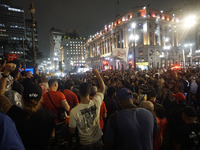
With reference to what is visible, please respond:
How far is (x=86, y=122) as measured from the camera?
295cm

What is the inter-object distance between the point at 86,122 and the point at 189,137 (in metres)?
1.86

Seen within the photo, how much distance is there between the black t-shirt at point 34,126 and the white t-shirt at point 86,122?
1.70 feet

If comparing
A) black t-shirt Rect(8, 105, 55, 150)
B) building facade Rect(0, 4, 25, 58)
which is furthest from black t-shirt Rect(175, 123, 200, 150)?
building facade Rect(0, 4, 25, 58)

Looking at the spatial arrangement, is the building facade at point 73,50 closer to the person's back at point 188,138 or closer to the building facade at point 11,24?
the building facade at point 11,24

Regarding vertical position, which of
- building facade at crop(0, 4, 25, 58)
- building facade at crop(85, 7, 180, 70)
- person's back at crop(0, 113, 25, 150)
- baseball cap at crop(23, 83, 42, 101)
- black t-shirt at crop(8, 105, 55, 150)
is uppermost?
building facade at crop(0, 4, 25, 58)

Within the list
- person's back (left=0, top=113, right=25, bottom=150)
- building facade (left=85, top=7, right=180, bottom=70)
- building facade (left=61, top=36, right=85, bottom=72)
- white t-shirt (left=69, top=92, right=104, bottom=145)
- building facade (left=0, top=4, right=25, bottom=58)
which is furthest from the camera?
building facade (left=61, top=36, right=85, bottom=72)

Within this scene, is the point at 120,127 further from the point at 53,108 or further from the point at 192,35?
the point at 192,35

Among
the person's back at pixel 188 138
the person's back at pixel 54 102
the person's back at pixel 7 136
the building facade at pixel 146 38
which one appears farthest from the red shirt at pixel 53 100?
the building facade at pixel 146 38

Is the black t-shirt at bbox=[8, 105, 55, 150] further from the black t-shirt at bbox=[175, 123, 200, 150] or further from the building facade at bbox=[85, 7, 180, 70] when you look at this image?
the building facade at bbox=[85, 7, 180, 70]

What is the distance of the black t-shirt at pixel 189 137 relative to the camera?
2.45m

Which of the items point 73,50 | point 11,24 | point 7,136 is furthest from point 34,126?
point 73,50

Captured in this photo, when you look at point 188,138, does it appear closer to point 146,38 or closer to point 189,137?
point 189,137

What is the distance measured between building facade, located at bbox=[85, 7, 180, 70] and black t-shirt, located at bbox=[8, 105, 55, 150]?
140 feet

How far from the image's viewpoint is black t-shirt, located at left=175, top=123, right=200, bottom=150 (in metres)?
2.45
